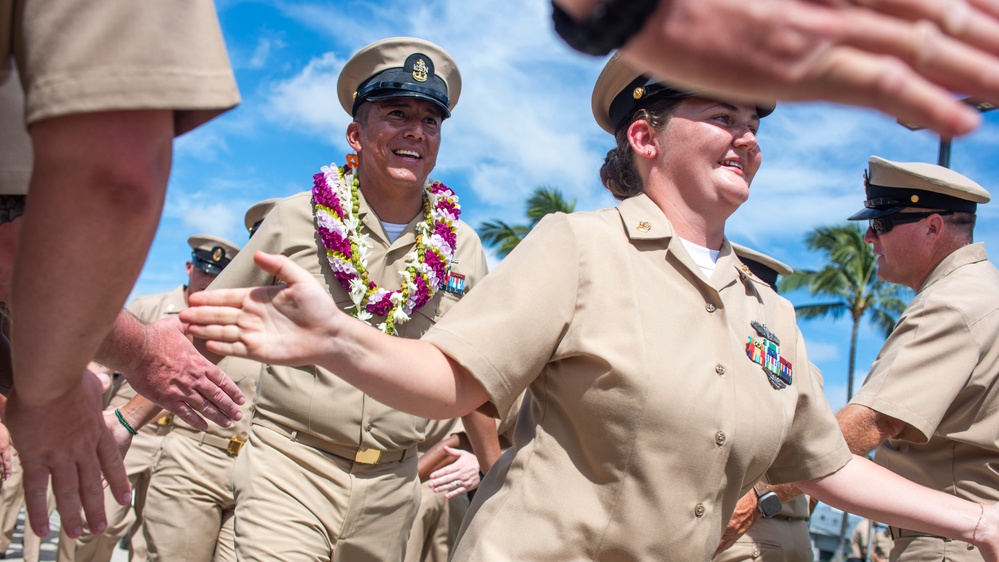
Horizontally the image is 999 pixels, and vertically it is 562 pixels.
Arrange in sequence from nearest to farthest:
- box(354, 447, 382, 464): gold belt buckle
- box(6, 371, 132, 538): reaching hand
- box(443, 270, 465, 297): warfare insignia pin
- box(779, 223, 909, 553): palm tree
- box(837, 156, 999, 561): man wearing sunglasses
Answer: box(6, 371, 132, 538): reaching hand < box(837, 156, 999, 561): man wearing sunglasses < box(354, 447, 382, 464): gold belt buckle < box(443, 270, 465, 297): warfare insignia pin < box(779, 223, 909, 553): palm tree

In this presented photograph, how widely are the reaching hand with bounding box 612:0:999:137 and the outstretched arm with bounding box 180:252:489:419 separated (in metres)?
1.22

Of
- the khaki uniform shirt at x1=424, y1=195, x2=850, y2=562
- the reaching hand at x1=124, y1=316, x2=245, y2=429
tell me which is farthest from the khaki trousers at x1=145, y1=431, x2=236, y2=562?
the khaki uniform shirt at x1=424, y1=195, x2=850, y2=562

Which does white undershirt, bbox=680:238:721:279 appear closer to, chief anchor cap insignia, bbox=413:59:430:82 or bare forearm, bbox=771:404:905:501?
bare forearm, bbox=771:404:905:501

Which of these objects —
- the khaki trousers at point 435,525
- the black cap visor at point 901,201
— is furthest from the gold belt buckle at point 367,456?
the black cap visor at point 901,201

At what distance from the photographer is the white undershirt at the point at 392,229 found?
4941 millimetres

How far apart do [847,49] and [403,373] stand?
5.14ft

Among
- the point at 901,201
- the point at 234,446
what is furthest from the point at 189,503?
the point at 901,201

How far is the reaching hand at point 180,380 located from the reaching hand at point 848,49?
1.97 meters

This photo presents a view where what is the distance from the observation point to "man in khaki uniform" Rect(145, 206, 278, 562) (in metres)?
6.34

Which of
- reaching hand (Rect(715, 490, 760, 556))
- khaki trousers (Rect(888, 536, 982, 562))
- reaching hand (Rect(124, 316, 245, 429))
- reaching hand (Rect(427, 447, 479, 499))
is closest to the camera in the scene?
reaching hand (Rect(124, 316, 245, 429))

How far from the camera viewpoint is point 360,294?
4.56m

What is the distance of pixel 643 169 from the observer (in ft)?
11.2

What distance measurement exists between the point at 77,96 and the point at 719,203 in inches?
90.0

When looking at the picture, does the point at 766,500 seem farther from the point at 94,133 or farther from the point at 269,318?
the point at 94,133
